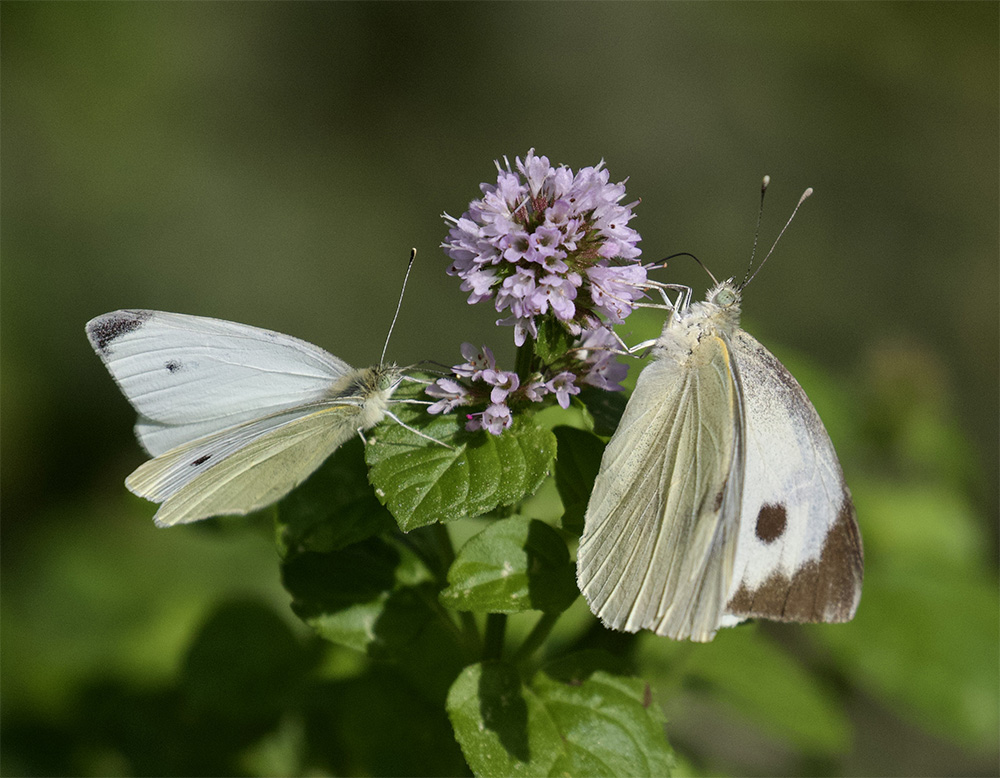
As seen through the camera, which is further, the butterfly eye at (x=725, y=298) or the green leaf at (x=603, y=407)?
the butterfly eye at (x=725, y=298)

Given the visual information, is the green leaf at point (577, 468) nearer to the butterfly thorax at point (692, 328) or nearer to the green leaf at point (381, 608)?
the butterfly thorax at point (692, 328)

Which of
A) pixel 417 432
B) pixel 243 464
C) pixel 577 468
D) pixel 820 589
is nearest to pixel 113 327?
pixel 243 464

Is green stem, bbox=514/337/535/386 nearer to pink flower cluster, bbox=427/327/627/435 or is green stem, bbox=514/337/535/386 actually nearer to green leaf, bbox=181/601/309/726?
pink flower cluster, bbox=427/327/627/435

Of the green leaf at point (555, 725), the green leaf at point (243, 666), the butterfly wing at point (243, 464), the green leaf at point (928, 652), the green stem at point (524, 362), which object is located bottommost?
the green leaf at point (243, 666)

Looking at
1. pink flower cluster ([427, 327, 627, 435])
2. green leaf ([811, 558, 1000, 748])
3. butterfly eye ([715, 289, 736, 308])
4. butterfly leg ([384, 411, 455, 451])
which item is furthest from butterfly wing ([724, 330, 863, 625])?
green leaf ([811, 558, 1000, 748])

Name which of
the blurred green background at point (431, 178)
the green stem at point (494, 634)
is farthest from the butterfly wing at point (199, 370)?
the blurred green background at point (431, 178)

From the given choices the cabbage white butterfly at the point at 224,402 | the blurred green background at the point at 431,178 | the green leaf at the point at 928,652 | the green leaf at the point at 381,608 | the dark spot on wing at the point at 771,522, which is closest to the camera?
the dark spot on wing at the point at 771,522
